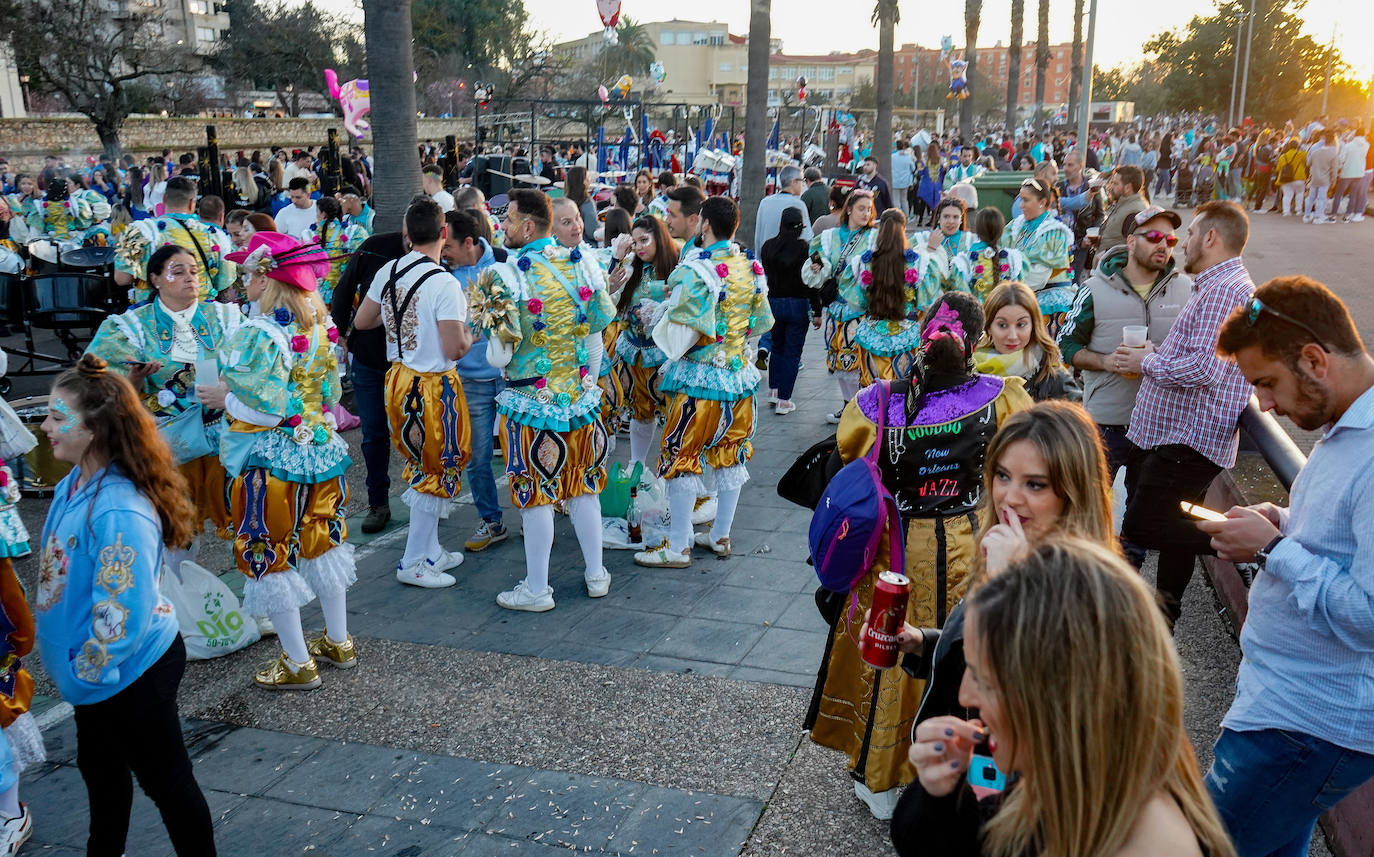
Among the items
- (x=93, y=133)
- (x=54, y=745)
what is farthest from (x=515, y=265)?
(x=93, y=133)

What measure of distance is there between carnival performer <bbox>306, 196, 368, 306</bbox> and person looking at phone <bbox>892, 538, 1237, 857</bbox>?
30.0ft

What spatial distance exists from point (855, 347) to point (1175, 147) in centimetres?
3413

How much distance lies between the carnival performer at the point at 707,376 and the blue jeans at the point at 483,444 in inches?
42.5

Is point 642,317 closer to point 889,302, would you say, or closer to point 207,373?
point 889,302

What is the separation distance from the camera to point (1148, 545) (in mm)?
4750

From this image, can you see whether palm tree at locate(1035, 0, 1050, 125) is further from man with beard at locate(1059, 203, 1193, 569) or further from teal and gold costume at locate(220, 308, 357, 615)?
teal and gold costume at locate(220, 308, 357, 615)

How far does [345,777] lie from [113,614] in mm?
1425

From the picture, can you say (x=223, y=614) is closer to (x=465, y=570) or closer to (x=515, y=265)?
(x=465, y=570)

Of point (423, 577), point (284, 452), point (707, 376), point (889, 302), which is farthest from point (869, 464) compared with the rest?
point (889, 302)

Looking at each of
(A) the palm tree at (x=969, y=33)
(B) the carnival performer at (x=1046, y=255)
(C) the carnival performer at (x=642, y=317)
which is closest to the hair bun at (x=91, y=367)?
(C) the carnival performer at (x=642, y=317)

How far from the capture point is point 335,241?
1002cm

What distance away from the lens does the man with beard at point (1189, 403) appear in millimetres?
4441

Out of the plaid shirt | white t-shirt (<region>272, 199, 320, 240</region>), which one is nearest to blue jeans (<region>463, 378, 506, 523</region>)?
the plaid shirt

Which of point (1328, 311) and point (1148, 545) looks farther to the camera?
point (1148, 545)
